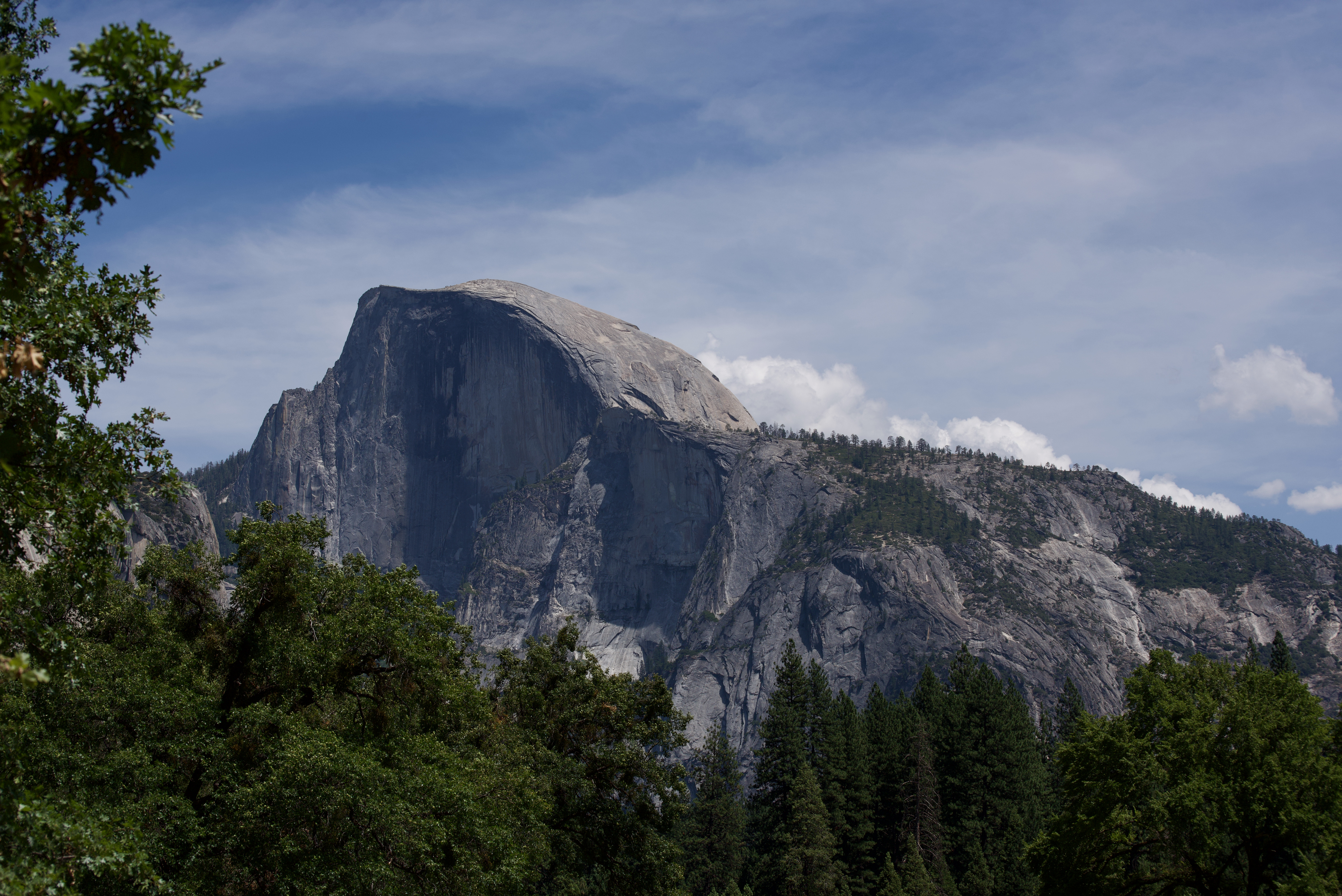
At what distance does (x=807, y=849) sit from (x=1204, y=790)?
25.9 m

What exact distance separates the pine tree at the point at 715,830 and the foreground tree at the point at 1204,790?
3810 centimetres

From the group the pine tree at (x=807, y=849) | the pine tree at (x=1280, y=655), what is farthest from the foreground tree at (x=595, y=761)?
the pine tree at (x=1280, y=655)

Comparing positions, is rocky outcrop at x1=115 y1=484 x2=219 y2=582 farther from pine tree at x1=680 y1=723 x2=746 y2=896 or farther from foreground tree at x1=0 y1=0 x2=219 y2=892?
foreground tree at x1=0 y1=0 x2=219 y2=892

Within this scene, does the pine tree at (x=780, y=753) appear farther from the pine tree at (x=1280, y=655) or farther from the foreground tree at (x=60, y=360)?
the foreground tree at (x=60, y=360)

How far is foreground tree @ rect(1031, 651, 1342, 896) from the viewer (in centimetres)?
2373

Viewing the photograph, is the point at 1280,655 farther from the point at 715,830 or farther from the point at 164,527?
the point at 164,527

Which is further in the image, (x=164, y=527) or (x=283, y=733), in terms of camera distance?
(x=164, y=527)

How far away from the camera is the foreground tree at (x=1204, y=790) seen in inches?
934

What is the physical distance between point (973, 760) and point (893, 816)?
19.8 ft

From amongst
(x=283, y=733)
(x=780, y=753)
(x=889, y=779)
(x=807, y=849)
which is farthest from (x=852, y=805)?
(x=283, y=733)

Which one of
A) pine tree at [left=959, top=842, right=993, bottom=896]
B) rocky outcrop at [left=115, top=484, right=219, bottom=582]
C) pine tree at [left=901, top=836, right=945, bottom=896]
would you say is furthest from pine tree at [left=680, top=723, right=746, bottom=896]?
rocky outcrop at [left=115, top=484, right=219, bottom=582]

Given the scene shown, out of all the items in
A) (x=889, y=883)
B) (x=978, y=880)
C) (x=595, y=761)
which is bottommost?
(x=978, y=880)

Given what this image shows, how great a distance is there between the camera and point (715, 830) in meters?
67.8

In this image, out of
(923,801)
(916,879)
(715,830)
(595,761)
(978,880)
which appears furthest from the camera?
(715,830)
